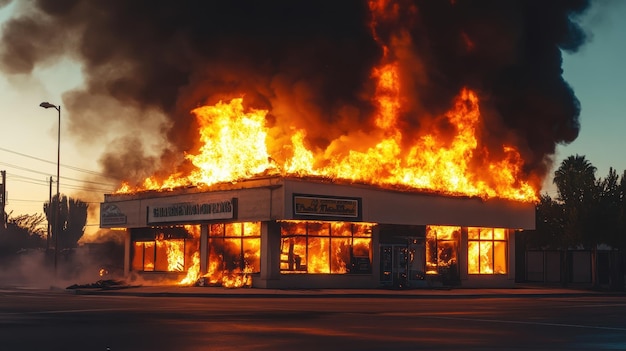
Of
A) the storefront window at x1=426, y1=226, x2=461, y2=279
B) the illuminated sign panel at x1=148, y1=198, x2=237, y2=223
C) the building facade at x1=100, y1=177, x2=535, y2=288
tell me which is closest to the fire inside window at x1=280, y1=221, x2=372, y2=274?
the building facade at x1=100, y1=177, x2=535, y2=288

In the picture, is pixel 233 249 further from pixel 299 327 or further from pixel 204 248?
pixel 299 327

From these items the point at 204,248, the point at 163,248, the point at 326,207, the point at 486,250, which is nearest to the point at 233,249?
the point at 204,248

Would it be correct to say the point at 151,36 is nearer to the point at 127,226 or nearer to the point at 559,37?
the point at 127,226

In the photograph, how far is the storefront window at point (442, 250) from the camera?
44.9 meters

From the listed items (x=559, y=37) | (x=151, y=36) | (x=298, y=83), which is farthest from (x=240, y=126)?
(x=559, y=37)

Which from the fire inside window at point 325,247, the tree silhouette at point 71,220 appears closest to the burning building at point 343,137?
the fire inside window at point 325,247

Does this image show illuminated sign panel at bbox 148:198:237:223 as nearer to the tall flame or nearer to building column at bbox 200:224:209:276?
building column at bbox 200:224:209:276

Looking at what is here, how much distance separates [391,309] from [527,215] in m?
24.7

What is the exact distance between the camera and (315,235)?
4059cm

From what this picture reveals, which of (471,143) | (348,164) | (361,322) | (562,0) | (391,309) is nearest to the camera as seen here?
(361,322)

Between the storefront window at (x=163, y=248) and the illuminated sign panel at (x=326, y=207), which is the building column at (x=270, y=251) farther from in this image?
the storefront window at (x=163, y=248)

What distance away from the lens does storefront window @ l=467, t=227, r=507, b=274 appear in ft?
153

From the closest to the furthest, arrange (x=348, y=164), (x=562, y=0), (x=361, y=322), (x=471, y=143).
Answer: (x=361, y=322) → (x=348, y=164) → (x=471, y=143) → (x=562, y=0)

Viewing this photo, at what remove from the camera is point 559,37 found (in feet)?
165
